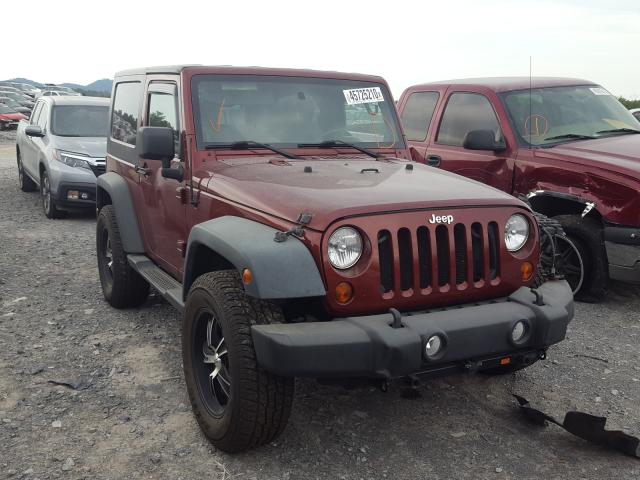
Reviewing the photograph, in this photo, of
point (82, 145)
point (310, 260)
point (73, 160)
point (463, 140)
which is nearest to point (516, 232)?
point (310, 260)

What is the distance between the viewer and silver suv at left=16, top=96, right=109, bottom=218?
9336 millimetres

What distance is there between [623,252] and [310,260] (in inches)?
133

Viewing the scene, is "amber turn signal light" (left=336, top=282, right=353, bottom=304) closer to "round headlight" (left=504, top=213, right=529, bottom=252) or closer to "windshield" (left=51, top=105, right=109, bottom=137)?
"round headlight" (left=504, top=213, right=529, bottom=252)

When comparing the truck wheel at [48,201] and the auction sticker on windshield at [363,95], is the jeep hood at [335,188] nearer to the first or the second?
the auction sticker on windshield at [363,95]

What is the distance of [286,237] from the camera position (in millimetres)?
2895

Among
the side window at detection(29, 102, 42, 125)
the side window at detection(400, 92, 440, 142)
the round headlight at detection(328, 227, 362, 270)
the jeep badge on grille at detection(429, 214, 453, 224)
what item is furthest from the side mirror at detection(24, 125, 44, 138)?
the jeep badge on grille at detection(429, 214, 453, 224)

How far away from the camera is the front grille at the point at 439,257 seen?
116 inches

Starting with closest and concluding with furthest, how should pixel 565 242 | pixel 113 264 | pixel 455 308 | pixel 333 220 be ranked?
pixel 333 220, pixel 455 308, pixel 113 264, pixel 565 242

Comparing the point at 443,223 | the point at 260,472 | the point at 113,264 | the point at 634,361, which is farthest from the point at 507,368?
the point at 113,264

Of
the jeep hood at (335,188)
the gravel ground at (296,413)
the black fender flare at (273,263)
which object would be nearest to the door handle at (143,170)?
the jeep hood at (335,188)

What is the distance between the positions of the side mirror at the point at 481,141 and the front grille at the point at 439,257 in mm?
2943

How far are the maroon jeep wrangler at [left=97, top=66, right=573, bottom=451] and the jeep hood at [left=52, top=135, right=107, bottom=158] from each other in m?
5.79

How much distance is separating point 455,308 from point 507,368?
1193 millimetres

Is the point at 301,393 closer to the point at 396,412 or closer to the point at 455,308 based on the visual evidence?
the point at 396,412
